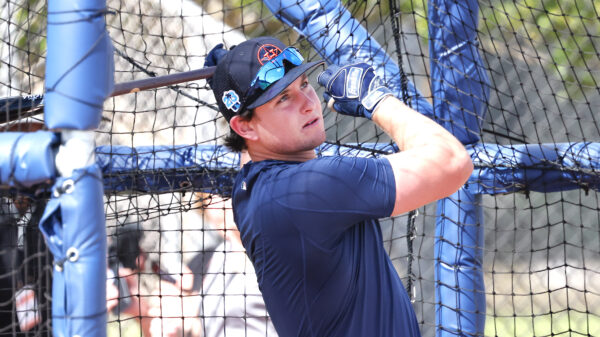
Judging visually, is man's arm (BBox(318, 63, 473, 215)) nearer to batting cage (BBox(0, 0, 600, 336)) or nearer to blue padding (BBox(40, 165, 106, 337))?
batting cage (BBox(0, 0, 600, 336))

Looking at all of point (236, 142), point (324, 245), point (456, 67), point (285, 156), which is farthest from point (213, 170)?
point (324, 245)

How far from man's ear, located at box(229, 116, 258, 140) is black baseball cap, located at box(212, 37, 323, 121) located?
19 mm

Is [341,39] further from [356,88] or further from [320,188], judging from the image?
[320,188]

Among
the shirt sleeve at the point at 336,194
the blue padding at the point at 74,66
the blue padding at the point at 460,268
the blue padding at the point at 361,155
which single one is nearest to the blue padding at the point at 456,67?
the blue padding at the point at 361,155

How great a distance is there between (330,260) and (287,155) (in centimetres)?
33

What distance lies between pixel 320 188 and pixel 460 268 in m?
1.57

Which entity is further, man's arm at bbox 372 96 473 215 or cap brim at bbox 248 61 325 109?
cap brim at bbox 248 61 325 109

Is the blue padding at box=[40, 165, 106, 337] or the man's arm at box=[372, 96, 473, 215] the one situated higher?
the man's arm at box=[372, 96, 473, 215]

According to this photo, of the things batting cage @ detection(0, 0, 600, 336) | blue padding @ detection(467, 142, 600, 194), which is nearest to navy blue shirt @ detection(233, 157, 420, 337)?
batting cage @ detection(0, 0, 600, 336)

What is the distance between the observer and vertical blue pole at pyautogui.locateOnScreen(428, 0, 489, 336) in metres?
2.92

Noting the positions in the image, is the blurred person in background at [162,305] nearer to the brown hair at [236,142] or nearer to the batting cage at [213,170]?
the batting cage at [213,170]

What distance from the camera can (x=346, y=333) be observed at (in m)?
1.70

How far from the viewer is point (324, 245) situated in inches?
64.6

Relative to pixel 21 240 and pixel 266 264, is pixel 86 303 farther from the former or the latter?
pixel 21 240
